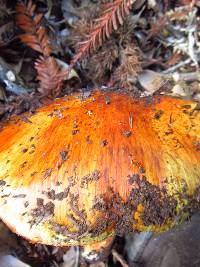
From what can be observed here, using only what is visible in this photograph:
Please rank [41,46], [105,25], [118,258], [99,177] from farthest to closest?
[41,46], [105,25], [118,258], [99,177]

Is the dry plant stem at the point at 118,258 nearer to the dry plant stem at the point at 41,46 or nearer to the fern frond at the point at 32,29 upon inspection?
the dry plant stem at the point at 41,46

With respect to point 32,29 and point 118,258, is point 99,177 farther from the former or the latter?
point 32,29

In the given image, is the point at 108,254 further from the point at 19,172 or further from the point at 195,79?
the point at 195,79

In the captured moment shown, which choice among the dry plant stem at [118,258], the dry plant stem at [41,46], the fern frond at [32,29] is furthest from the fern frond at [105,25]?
the dry plant stem at [118,258]

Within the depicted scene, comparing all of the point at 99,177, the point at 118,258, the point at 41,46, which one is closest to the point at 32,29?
the point at 41,46

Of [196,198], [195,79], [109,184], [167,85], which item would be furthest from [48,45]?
[196,198]
